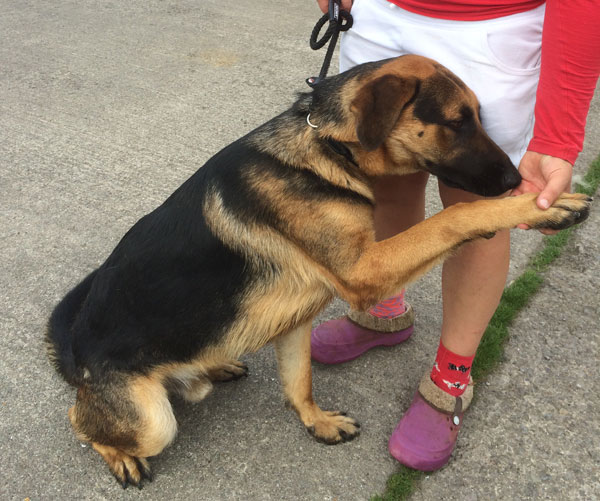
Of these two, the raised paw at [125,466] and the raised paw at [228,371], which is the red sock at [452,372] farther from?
the raised paw at [125,466]

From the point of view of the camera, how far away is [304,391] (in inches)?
109

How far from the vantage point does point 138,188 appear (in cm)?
449

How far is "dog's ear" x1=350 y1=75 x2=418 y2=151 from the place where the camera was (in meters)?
2.18

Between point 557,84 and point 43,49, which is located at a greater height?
point 557,84

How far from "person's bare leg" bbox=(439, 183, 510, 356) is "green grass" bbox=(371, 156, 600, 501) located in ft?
1.36

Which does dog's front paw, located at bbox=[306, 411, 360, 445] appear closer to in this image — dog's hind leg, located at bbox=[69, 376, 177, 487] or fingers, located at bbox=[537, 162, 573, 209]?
dog's hind leg, located at bbox=[69, 376, 177, 487]

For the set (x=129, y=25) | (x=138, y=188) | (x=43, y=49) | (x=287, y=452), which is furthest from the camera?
(x=129, y=25)

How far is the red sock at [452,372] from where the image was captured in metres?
2.75

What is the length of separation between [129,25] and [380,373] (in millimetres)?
5769

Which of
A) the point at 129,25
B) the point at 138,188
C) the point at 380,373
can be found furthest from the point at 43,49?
the point at 380,373

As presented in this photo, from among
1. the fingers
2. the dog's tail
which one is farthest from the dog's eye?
the dog's tail

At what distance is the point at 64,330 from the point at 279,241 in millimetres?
1209

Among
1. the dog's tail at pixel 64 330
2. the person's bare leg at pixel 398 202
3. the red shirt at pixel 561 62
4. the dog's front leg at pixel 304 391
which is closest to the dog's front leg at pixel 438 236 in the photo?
the red shirt at pixel 561 62

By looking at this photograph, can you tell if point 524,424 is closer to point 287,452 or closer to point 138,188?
point 287,452
